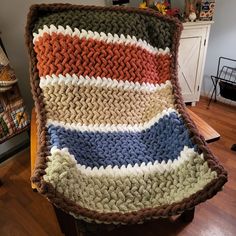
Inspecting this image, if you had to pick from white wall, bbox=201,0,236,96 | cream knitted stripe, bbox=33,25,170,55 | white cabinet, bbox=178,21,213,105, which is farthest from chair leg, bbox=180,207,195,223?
white wall, bbox=201,0,236,96

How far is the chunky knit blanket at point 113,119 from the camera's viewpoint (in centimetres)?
81

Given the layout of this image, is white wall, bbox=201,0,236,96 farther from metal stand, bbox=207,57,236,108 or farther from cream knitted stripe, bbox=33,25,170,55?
cream knitted stripe, bbox=33,25,170,55

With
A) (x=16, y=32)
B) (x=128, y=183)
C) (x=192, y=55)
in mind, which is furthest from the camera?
(x=192, y=55)

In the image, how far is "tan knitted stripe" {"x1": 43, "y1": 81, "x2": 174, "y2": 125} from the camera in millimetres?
1038

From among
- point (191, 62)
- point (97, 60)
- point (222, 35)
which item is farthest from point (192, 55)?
point (97, 60)

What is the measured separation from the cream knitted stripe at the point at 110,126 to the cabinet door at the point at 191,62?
3.23ft

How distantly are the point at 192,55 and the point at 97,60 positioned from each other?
109 cm

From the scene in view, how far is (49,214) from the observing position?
1.31 meters

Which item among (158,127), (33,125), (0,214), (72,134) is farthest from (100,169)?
(0,214)

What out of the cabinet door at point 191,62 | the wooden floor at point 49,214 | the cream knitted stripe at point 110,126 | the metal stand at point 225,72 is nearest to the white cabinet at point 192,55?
the cabinet door at point 191,62

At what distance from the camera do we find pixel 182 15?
1832 mm

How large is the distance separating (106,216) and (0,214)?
853mm

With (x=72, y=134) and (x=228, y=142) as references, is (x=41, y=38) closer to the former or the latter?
(x=72, y=134)

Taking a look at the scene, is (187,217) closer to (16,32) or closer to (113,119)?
(113,119)
